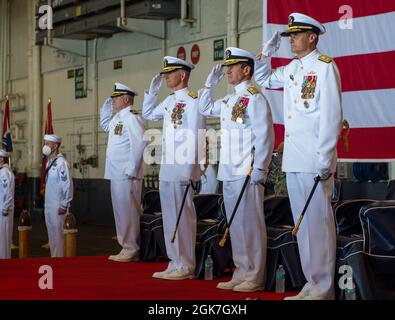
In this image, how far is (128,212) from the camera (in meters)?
6.75

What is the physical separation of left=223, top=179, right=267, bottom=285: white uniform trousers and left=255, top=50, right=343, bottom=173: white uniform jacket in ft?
1.63

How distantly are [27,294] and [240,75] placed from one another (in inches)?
71.5

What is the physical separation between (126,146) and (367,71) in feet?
6.51

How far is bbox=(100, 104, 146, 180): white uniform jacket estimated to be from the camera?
667 centimetres

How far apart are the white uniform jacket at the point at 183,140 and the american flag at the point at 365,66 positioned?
1.14 metres

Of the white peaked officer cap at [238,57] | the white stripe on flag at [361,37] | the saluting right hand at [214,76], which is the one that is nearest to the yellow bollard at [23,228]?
the white stripe on flag at [361,37]

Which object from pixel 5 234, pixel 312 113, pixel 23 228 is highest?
pixel 312 113

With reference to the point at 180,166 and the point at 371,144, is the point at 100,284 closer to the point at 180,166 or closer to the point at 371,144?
the point at 180,166

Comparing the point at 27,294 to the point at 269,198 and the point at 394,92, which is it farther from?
the point at 394,92

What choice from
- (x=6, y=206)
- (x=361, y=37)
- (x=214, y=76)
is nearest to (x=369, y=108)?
(x=361, y=37)

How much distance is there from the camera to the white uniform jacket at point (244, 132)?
196 inches

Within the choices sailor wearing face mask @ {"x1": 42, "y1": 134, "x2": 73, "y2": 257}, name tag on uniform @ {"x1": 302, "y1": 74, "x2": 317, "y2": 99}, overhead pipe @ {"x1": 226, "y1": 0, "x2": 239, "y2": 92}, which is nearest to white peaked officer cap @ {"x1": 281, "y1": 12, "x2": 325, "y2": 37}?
name tag on uniform @ {"x1": 302, "y1": 74, "x2": 317, "y2": 99}

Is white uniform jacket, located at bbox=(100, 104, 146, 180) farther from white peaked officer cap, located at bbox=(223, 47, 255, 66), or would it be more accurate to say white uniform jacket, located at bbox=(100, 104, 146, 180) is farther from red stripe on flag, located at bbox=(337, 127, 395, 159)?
white peaked officer cap, located at bbox=(223, 47, 255, 66)

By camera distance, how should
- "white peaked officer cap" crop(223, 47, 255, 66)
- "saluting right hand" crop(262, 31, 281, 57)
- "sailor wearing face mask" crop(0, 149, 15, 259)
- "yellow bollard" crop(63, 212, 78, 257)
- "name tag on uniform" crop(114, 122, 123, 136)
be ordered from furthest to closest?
"sailor wearing face mask" crop(0, 149, 15, 259) < "yellow bollard" crop(63, 212, 78, 257) < "name tag on uniform" crop(114, 122, 123, 136) < "white peaked officer cap" crop(223, 47, 255, 66) < "saluting right hand" crop(262, 31, 281, 57)
